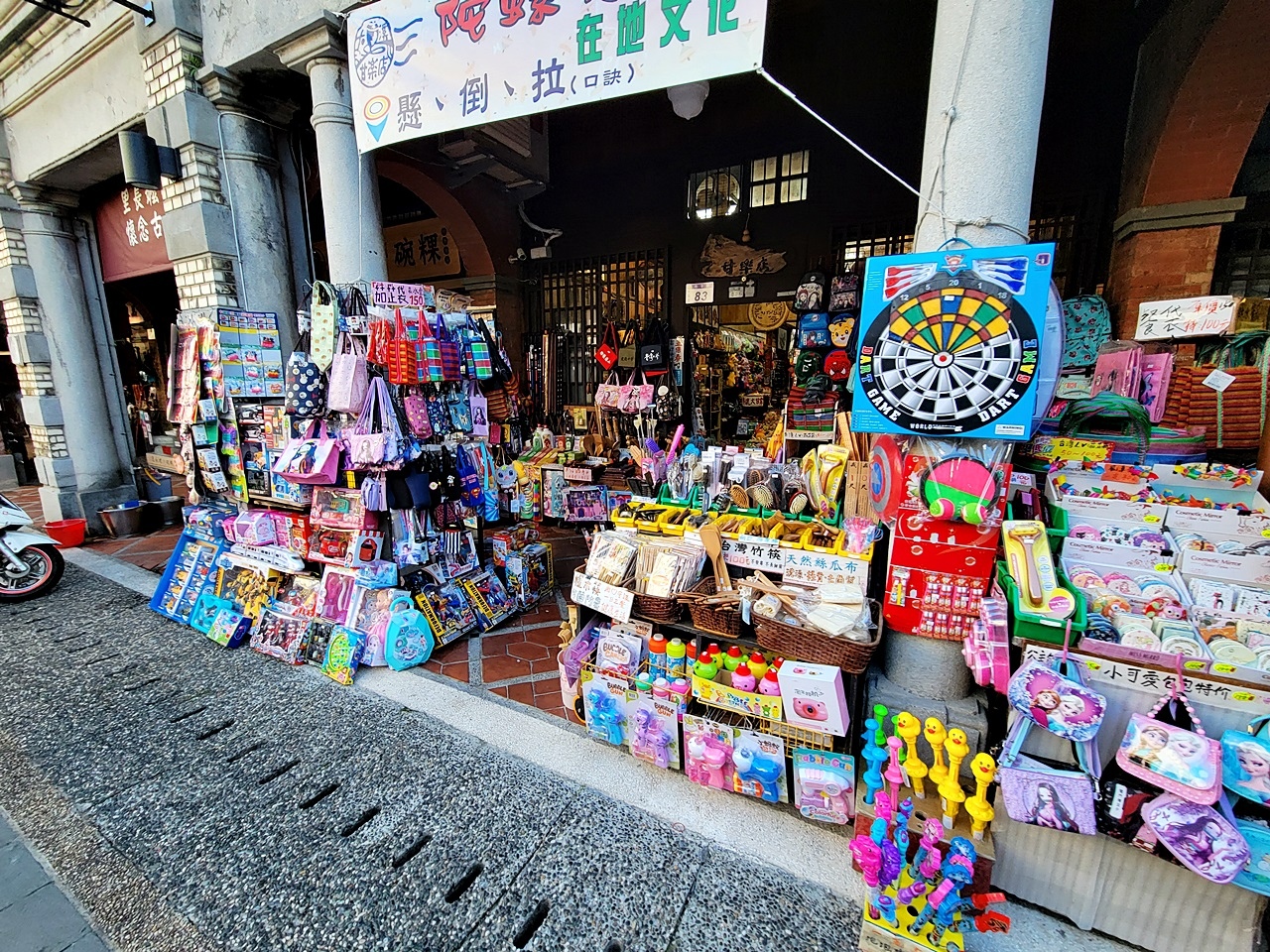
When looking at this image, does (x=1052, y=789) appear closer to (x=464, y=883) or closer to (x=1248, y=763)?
(x=1248, y=763)

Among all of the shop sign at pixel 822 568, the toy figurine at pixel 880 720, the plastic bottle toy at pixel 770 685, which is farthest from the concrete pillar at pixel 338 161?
the toy figurine at pixel 880 720

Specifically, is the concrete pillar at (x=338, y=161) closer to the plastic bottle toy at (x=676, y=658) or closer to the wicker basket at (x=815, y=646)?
the plastic bottle toy at (x=676, y=658)

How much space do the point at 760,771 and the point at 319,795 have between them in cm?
233

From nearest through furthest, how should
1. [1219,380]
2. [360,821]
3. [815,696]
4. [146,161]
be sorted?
[815,696] → [360,821] → [1219,380] → [146,161]

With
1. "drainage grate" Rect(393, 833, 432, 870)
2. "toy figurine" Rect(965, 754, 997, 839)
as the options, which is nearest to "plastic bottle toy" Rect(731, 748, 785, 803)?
"toy figurine" Rect(965, 754, 997, 839)

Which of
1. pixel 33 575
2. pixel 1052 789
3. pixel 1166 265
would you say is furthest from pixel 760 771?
pixel 33 575

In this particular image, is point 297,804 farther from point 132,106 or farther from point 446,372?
point 132,106

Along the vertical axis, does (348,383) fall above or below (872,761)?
above

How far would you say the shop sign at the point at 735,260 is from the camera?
7125mm

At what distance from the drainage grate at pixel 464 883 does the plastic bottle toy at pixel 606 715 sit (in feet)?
2.82

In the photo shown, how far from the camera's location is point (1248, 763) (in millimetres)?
1690

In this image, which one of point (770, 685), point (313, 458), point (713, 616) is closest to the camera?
point (770, 685)

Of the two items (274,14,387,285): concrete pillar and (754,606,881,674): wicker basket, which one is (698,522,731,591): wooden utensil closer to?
(754,606,881,674): wicker basket

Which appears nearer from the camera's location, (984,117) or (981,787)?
(981,787)
